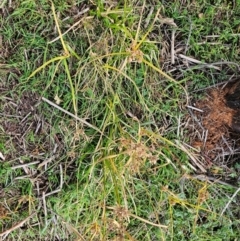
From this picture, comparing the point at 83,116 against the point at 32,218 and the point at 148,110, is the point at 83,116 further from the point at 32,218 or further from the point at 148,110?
the point at 32,218

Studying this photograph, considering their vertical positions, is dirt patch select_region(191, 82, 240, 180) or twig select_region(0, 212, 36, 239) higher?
dirt patch select_region(191, 82, 240, 180)

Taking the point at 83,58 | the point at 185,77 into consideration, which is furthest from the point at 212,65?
the point at 83,58

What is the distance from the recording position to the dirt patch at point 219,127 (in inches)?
77.4

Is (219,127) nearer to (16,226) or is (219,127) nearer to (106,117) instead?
(106,117)

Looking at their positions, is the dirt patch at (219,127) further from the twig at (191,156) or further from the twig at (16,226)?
the twig at (16,226)

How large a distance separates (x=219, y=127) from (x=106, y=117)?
46 cm

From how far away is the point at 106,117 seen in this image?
1934mm

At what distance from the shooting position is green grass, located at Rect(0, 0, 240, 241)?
1911mm

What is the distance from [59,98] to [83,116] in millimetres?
117

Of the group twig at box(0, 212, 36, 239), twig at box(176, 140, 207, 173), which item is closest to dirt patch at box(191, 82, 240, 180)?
twig at box(176, 140, 207, 173)

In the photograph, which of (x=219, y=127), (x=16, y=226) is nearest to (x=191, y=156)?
(x=219, y=127)

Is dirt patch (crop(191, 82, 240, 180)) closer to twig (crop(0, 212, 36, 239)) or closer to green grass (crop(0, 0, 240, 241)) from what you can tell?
green grass (crop(0, 0, 240, 241))

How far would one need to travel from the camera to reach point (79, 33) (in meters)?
1.92

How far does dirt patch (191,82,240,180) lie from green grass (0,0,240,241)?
0.06 metres
